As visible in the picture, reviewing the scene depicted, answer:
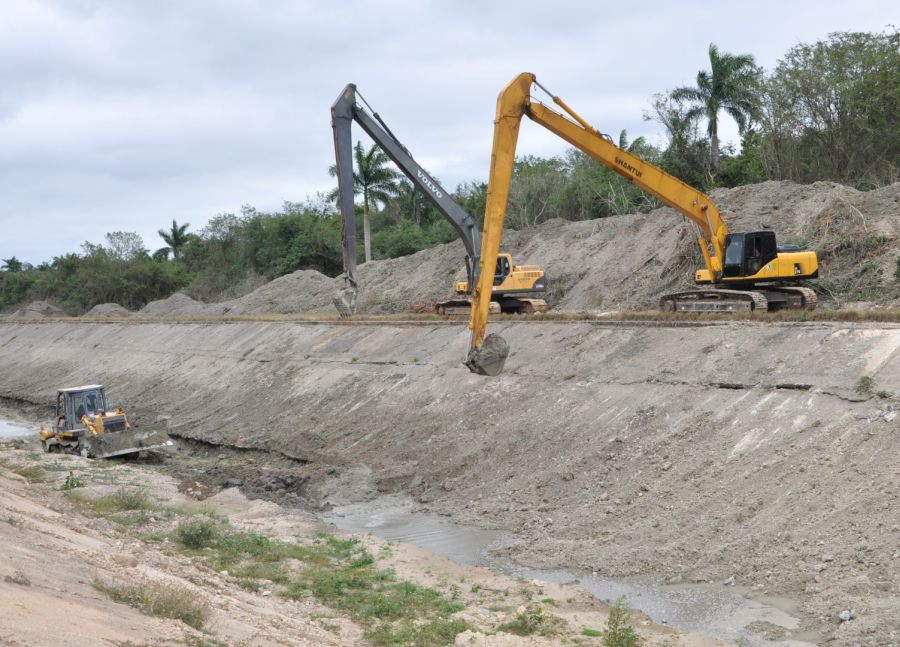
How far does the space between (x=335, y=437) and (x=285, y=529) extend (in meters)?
8.26

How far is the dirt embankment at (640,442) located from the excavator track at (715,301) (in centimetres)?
238

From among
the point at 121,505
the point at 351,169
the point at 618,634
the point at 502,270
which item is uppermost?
the point at 351,169

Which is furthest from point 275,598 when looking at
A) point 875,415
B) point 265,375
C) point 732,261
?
point 265,375

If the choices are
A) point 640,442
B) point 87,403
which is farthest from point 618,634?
point 87,403

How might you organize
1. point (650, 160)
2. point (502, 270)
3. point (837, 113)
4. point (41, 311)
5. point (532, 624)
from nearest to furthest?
point (532, 624) → point (502, 270) → point (837, 113) → point (650, 160) → point (41, 311)

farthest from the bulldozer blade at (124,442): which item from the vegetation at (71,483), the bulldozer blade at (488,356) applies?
the bulldozer blade at (488,356)

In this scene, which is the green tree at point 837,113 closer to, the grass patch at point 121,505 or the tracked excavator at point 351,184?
the tracked excavator at point 351,184

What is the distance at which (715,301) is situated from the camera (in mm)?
23469

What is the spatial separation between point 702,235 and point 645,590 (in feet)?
46.9

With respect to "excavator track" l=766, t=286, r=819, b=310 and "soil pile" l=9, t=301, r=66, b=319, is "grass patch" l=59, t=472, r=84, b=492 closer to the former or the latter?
"excavator track" l=766, t=286, r=819, b=310

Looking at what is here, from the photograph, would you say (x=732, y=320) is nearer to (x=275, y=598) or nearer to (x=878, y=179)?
(x=275, y=598)

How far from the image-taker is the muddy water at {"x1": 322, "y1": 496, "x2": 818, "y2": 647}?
1090 cm

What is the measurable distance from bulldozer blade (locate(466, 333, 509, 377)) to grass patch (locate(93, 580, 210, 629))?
30.5 feet

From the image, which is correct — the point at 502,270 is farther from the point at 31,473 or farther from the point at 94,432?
the point at 31,473
